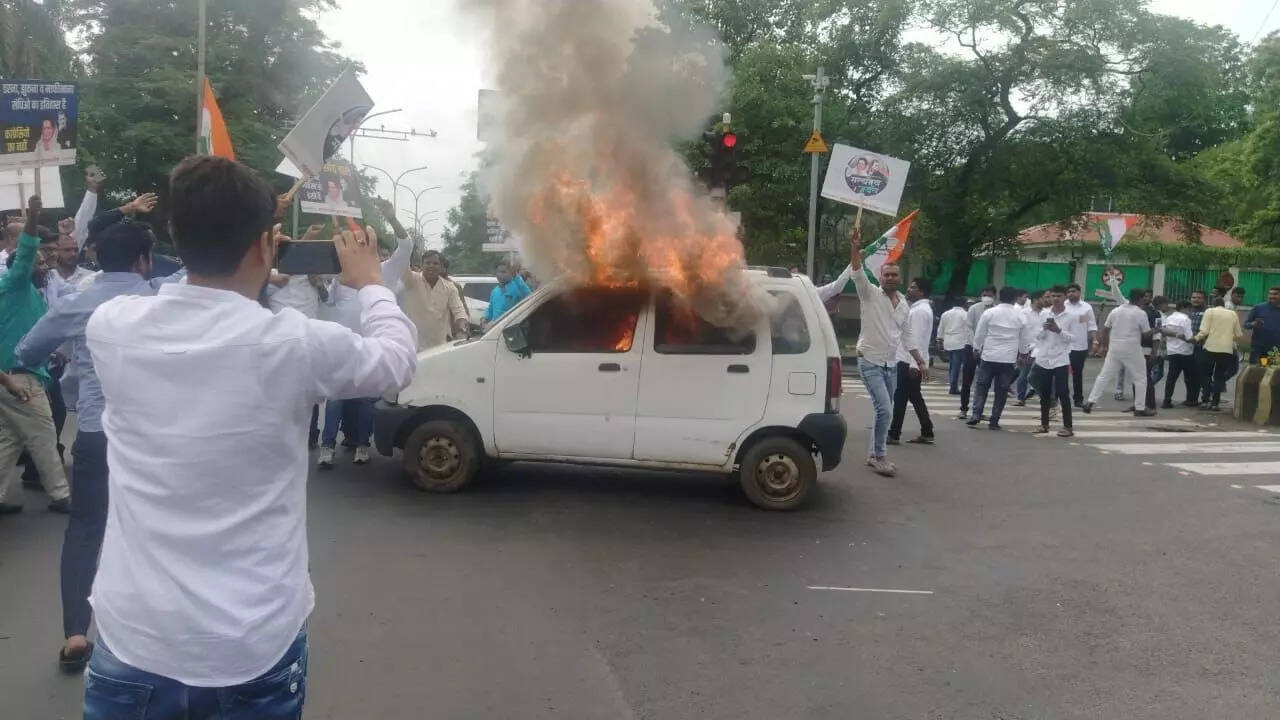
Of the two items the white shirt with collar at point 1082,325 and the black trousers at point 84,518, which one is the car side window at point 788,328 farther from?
the white shirt with collar at point 1082,325

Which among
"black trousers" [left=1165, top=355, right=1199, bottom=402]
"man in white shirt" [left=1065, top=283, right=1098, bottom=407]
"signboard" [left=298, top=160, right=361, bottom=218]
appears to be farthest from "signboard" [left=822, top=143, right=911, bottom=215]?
"signboard" [left=298, top=160, right=361, bottom=218]

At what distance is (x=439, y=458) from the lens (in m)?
7.52

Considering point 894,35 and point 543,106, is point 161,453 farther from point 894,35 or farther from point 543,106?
point 894,35

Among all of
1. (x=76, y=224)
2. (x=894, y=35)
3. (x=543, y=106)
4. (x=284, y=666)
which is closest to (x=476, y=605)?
(x=284, y=666)

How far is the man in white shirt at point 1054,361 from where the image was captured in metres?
11.5

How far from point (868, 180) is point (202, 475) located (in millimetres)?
10194

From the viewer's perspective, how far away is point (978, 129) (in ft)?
85.3

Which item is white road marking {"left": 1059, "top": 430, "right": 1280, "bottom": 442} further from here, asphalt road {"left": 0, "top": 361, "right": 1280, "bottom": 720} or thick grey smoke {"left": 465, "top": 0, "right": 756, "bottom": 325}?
thick grey smoke {"left": 465, "top": 0, "right": 756, "bottom": 325}

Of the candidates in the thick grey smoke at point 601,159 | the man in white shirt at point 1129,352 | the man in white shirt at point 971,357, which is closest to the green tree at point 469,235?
the thick grey smoke at point 601,159

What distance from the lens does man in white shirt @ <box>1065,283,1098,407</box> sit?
1330cm

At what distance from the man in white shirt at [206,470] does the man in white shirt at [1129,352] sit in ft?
47.7

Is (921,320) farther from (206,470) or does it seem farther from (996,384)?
(206,470)

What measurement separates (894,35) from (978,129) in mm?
3415

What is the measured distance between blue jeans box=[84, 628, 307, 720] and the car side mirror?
5307 millimetres
